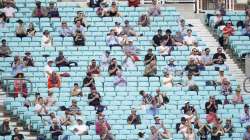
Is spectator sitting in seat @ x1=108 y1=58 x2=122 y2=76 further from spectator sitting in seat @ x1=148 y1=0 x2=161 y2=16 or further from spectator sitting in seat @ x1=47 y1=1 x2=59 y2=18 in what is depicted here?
spectator sitting in seat @ x1=148 y1=0 x2=161 y2=16

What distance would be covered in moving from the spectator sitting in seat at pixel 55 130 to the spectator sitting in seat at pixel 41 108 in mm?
767

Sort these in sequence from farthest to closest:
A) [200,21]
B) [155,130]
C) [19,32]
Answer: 1. [200,21]
2. [19,32]
3. [155,130]

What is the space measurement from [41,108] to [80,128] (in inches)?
47.7

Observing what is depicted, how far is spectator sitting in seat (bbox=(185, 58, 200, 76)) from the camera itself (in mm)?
27406

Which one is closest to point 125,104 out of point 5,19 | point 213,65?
point 213,65

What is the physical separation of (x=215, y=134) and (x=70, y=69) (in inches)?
181

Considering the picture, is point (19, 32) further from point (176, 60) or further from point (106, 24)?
point (176, 60)

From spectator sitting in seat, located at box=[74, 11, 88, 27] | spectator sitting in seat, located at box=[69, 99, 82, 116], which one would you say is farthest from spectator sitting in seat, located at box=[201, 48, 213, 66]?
spectator sitting in seat, located at box=[69, 99, 82, 116]

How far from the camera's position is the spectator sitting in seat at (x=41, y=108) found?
25.2 meters

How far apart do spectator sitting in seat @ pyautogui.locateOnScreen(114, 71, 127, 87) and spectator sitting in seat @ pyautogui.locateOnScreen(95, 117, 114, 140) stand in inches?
77.5

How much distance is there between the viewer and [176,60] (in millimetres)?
27906

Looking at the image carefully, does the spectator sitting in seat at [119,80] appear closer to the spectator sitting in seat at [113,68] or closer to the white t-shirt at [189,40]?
the spectator sitting in seat at [113,68]

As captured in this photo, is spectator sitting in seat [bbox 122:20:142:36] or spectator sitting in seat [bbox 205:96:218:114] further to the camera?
spectator sitting in seat [bbox 122:20:142:36]

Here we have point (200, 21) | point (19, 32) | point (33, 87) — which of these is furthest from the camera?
point (200, 21)
